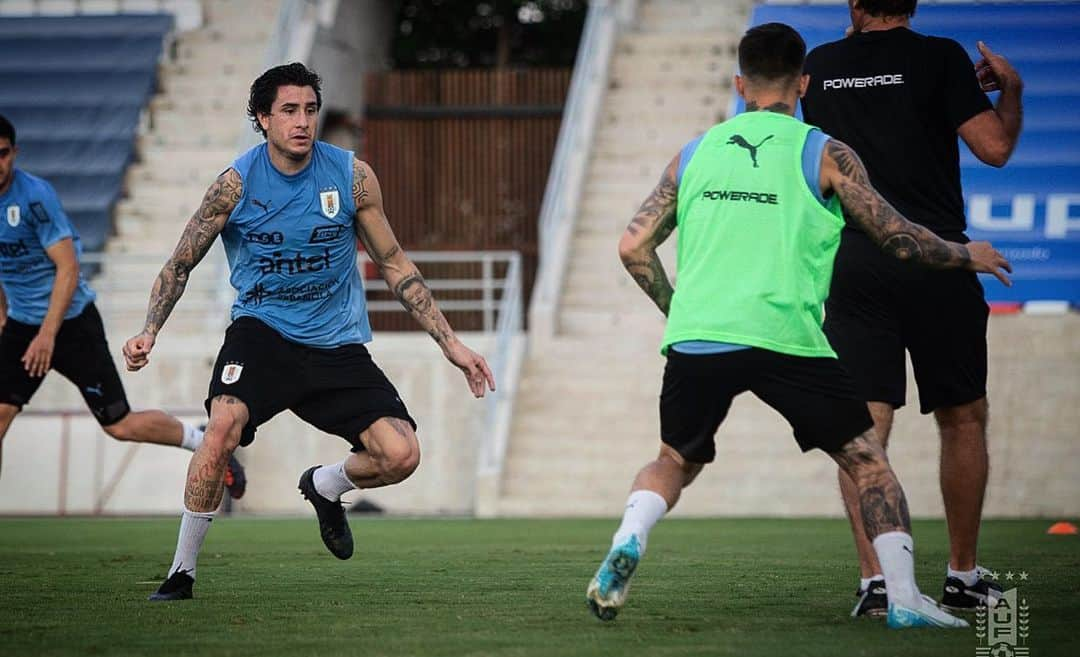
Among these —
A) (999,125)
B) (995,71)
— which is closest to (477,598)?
(999,125)

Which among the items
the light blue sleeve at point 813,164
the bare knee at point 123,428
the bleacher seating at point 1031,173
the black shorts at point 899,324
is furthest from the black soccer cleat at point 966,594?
the bleacher seating at point 1031,173

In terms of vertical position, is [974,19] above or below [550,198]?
above

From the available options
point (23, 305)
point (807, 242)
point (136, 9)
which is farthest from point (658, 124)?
point (807, 242)

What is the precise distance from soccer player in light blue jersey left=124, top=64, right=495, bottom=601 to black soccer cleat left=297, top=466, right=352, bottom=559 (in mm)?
352

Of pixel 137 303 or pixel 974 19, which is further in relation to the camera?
pixel 137 303

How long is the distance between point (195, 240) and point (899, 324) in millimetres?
2768

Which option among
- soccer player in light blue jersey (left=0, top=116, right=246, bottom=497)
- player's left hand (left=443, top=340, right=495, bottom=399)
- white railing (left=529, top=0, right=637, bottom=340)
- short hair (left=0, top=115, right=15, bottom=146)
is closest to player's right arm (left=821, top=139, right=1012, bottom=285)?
player's left hand (left=443, top=340, right=495, bottom=399)

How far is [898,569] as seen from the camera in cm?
561

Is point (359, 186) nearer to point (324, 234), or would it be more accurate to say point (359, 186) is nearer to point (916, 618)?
point (324, 234)

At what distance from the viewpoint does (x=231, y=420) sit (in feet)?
23.2

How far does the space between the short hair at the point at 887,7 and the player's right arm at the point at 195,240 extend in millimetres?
2509

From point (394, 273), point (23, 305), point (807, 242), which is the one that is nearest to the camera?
point (807, 242)

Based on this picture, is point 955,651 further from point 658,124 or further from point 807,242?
point 658,124

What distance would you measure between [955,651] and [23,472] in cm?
1509
